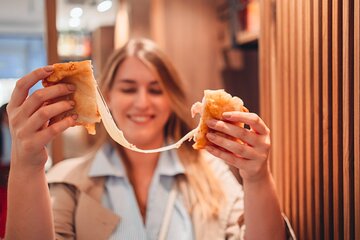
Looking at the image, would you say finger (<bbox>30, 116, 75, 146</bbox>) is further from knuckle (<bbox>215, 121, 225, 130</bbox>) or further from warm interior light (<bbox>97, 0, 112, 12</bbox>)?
warm interior light (<bbox>97, 0, 112, 12</bbox>)

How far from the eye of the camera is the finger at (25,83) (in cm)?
94

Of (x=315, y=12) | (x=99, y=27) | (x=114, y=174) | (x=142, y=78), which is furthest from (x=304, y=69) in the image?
(x=99, y=27)

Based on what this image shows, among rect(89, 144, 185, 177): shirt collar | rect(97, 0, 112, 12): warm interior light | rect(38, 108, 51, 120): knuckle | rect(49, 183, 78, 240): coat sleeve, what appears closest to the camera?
rect(38, 108, 51, 120): knuckle

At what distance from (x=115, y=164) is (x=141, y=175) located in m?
0.10

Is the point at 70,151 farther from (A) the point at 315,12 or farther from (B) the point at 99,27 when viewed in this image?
(A) the point at 315,12

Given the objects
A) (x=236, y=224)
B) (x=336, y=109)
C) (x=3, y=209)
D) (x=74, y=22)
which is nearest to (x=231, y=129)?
(x=336, y=109)

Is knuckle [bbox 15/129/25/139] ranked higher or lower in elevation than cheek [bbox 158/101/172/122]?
lower

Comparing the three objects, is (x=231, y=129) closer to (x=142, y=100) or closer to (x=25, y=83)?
(x=25, y=83)

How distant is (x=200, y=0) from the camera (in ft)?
8.90

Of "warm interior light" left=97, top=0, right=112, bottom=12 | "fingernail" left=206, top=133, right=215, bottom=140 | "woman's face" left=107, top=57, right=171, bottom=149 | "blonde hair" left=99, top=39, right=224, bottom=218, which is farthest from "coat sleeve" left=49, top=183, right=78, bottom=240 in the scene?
Answer: "warm interior light" left=97, top=0, right=112, bottom=12

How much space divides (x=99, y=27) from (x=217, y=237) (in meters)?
1.65

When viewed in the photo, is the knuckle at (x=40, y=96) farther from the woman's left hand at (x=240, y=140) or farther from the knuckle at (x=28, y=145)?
the woman's left hand at (x=240, y=140)

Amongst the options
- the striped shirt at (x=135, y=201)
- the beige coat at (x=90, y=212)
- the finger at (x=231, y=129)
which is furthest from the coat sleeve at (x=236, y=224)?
the finger at (x=231, y=129)

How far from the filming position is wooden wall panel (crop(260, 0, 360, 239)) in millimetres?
989
